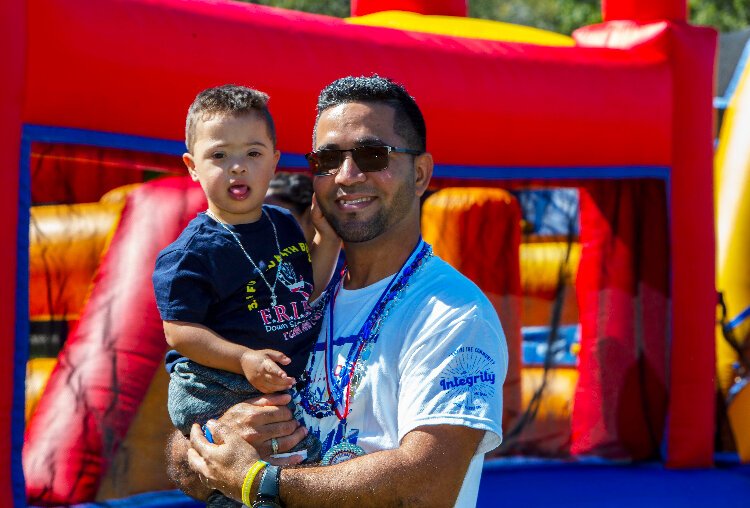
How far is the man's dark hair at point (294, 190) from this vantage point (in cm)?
342

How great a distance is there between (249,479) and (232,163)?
71 centimetres

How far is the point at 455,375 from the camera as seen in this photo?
184 cm

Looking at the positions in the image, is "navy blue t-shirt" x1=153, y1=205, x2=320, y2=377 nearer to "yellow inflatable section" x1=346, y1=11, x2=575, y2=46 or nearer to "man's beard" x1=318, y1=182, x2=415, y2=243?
"man's beard" x1=318, y1=182, x2=415, y2=243

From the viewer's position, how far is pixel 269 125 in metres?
2.27

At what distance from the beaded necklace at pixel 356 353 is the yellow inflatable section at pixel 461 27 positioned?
2107mm

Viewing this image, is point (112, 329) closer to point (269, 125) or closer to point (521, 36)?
point (269, 125)

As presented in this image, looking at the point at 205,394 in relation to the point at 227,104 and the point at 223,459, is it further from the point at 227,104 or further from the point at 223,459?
the point at 227,104

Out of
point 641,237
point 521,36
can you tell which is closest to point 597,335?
point 641,237

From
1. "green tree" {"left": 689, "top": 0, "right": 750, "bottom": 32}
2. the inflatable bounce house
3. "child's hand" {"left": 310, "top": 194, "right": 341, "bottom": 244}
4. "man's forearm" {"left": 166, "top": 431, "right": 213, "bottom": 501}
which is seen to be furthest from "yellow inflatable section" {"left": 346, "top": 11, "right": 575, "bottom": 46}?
"green tree" {"left": 689, "top": 0, "right": 750, "bottom": 32}

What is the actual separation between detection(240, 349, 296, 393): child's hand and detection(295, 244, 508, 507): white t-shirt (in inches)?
3.5

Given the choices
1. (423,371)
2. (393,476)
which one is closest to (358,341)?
(423,371)

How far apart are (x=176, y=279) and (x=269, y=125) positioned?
0.42m

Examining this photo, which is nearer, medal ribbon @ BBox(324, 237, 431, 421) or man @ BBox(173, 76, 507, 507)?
man @ BBox(173, 76, 507, 507)

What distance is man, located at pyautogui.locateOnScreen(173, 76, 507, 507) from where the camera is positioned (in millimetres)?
1789
